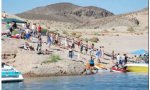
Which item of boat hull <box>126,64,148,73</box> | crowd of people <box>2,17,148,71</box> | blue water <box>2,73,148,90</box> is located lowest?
blue water <box>2,73,148,90</box>

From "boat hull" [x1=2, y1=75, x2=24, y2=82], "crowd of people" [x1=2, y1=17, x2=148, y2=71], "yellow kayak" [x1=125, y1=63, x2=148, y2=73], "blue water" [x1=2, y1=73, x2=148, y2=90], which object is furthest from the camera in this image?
"crowd of people" [x1=2, y1=17, x2=148, y2=71]

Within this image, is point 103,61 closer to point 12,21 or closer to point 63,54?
point 63,54

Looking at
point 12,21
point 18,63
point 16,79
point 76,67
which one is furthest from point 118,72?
point 12,21

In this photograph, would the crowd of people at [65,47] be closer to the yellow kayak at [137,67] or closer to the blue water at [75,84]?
the yellow kayak at [137,67]

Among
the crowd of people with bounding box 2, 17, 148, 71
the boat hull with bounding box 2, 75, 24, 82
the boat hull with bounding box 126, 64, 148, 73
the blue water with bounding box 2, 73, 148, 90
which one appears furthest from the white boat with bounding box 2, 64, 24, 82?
the boat hull with bounding box 126, 64, 148, 73

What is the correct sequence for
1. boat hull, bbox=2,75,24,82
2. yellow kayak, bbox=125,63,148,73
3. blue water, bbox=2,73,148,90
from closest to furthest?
blue water, bbox=2,73,148,90
boat hull, bbox=2,75,24,82
yellow kayak, bbox=125,63,148,73

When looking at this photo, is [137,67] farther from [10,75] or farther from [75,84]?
[10,75]

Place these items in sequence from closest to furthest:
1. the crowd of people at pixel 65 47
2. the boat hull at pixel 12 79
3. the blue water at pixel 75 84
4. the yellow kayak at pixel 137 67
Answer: the blue water at pixel 75 84, the boat hull at pixel 12 79, the yellow kayak at pixel 137 67, the crowd of people at pixel 65 47

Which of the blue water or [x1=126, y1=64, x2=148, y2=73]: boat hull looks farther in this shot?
[x1=126, y1=64, x2=148, y2=73]: boat hull

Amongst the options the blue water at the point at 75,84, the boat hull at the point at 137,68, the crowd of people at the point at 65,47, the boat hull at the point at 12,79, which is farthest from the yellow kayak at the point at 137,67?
the boat hull at the point at 12,79

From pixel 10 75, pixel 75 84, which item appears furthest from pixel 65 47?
pixel 75 84

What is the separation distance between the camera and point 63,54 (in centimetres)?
2956

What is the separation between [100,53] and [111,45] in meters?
9.19

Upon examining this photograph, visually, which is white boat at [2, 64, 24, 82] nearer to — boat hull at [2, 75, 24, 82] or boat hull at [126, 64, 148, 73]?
boat hull at [2, 75, 24, 82]
